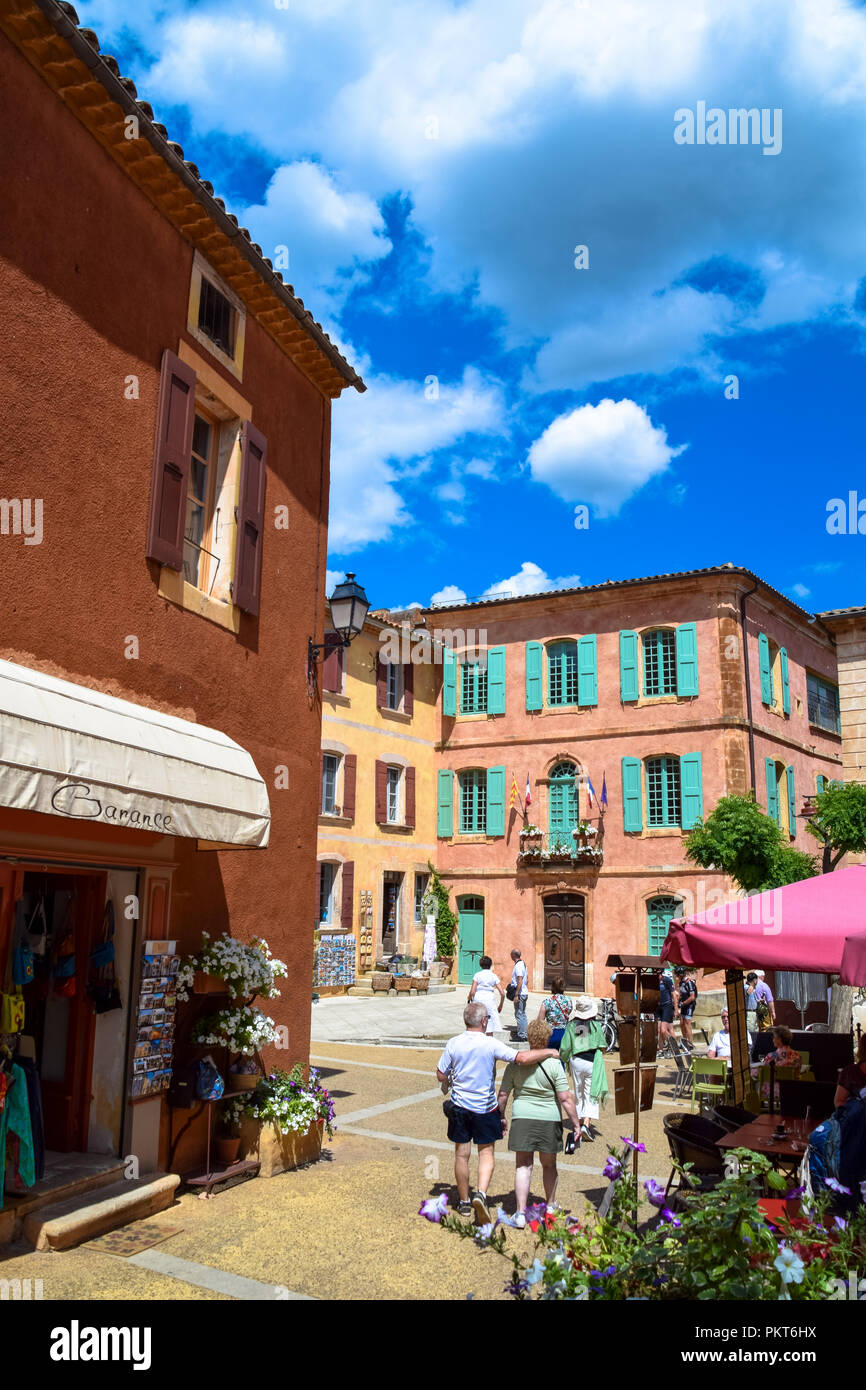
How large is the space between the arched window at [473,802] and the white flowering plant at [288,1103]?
18418 millimetres

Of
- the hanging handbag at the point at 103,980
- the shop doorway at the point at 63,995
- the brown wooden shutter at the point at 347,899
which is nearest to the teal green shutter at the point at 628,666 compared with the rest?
the brown wooden shutter at the point at 347,899

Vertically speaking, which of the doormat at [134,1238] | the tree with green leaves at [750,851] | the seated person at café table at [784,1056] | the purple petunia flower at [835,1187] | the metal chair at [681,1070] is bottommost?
the metal chair at [681,1070]

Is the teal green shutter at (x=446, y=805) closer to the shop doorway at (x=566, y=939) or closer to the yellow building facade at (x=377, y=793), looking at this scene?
the yellow building facade at (x=377, y=793)

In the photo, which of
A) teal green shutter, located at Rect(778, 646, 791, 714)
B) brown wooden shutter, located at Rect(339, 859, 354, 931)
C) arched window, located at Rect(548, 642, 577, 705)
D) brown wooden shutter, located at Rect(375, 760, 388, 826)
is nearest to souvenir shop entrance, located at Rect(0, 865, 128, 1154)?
brown wooden shutter, located at Rect(339, 859, 354, 931)

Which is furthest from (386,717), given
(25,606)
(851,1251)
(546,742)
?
(851,1251)

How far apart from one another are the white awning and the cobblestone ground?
2467mm

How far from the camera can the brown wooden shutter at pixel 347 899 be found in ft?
76.8

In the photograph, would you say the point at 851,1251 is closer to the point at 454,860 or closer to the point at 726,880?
the point at 726,880

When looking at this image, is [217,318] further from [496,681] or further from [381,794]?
[496,681]

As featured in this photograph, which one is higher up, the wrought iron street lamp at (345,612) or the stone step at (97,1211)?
the wrought iron street lamp at (345,612)

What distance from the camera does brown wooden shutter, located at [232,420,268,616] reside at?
8.79 metres

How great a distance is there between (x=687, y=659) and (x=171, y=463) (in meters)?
18.7

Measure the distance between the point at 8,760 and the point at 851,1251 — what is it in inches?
166
